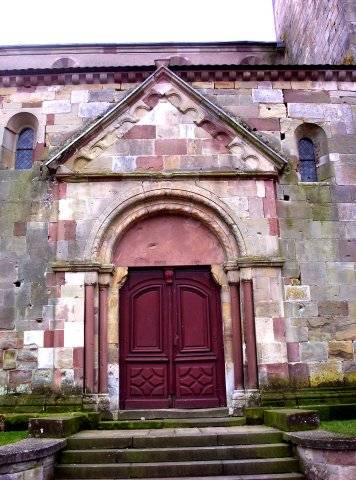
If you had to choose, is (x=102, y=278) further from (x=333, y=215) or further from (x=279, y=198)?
(x=333, y=215)

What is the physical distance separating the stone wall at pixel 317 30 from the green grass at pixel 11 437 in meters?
10.4

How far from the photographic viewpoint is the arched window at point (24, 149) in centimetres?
1048

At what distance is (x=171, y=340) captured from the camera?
9523mm

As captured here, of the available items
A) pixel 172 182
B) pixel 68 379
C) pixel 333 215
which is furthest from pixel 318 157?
pixel 68 379

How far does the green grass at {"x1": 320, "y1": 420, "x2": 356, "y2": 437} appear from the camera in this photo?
7184 millimetres

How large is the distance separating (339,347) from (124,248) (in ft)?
14.6

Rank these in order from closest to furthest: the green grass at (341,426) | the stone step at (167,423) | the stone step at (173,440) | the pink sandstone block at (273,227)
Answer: the stone step at (173,440)
the green grass at (341,426)
the stone step at (167,423)
the pink sandstone block at (273,227)

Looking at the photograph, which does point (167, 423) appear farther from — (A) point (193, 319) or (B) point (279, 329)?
(B) point (279, 329)

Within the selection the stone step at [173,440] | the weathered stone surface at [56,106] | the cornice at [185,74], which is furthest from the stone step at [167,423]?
the cornice at [185,74]

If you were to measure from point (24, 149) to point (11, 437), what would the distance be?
5.84m

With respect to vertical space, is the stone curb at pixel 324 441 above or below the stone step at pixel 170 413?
below

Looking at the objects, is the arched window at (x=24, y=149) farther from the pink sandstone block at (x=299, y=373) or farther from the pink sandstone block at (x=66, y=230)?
the pink sandstone block at (x=299, y=373)

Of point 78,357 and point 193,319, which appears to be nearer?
point 78,357

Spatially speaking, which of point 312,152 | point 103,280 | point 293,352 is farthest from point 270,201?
point 103,280
